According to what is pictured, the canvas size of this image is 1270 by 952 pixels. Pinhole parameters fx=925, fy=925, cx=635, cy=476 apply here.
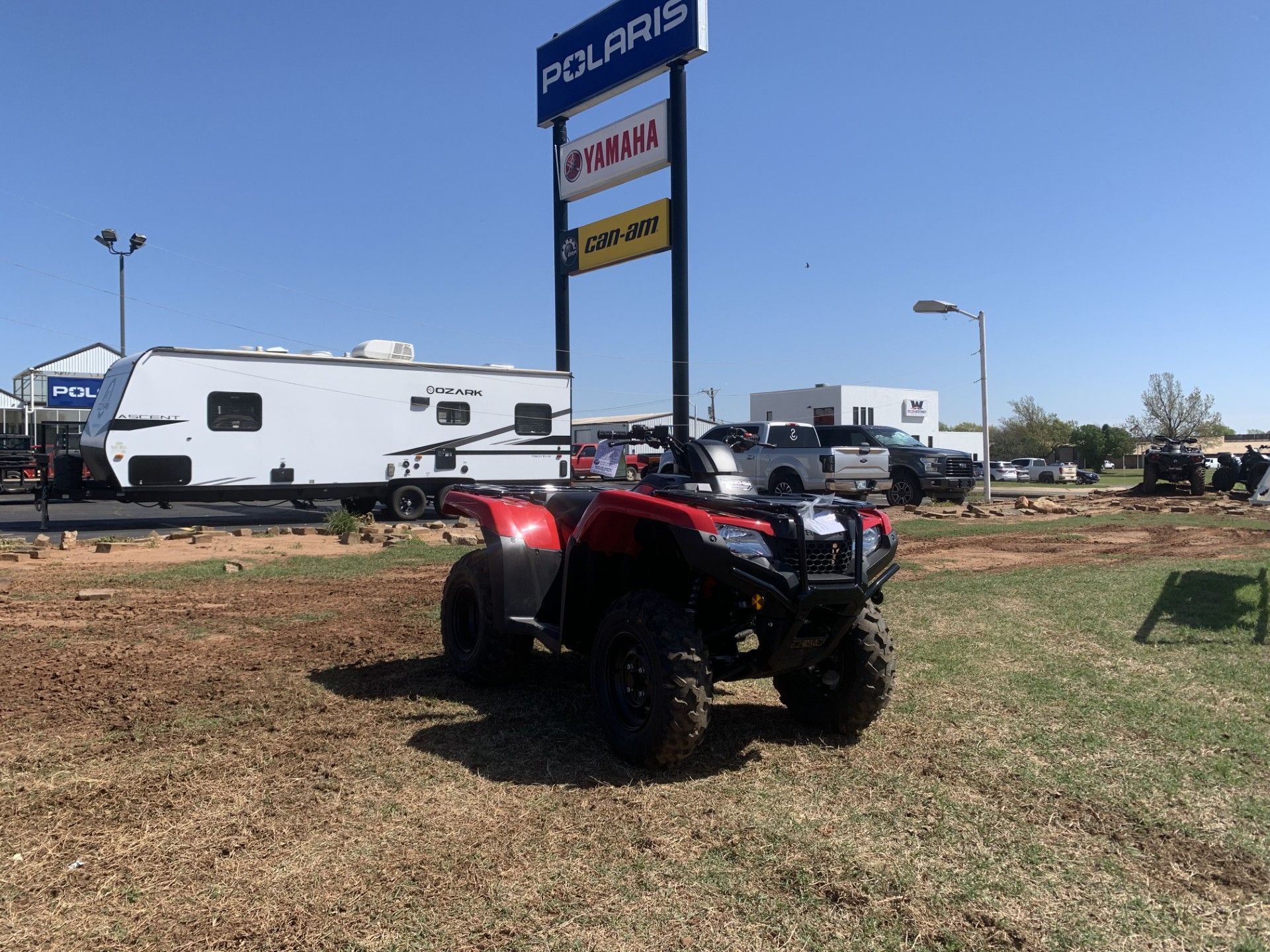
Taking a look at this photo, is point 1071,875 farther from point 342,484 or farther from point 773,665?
point 342,484

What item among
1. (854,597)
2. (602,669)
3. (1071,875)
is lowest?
(1071,875)

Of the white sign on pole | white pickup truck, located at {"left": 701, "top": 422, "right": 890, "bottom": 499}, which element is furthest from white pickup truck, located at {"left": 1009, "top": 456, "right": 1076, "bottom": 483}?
the white sign on pole

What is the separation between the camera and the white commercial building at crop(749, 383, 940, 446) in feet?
203

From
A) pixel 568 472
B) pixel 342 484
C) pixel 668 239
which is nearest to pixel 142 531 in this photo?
pixel 342 484

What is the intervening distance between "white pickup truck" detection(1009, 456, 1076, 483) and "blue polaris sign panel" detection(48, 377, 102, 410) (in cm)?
4697

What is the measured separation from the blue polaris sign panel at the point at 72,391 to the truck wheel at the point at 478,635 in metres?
46.1

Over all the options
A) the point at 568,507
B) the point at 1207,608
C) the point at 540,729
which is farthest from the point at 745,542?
the point at 1207,608

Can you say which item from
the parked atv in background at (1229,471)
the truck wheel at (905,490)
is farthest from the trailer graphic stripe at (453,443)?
the parked atv in background at (1229,471)

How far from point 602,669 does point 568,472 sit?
15905 millimetres

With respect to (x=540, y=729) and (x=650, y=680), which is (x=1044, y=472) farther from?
(x=650, y=680)

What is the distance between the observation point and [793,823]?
3.67 m

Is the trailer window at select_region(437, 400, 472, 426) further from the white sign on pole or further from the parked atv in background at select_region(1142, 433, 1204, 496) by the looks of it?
the parked atv in background at select_region(1142, 433, 1204, 496)

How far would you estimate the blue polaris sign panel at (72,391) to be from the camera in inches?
1777

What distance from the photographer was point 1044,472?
47.1 m
